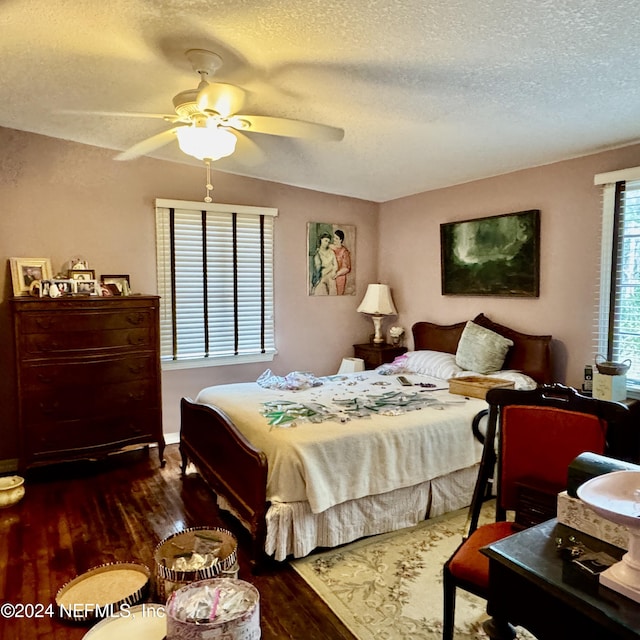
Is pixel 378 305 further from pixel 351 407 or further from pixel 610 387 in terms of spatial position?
pixel 610 387

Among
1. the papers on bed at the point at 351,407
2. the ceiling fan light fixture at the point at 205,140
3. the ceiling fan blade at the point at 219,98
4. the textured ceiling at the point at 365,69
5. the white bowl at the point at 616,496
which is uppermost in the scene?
the textured ceiling at the point at 365,69

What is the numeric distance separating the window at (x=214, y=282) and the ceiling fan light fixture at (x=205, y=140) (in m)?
2.08

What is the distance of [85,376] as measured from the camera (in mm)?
3510

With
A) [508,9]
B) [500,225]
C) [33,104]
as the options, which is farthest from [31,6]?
[500,225]

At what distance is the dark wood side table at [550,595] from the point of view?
0.96m

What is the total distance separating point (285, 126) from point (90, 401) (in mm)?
2534

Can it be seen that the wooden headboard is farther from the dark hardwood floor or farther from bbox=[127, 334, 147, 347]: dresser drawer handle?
bbox=[127, 334, 147, 347]: dresser drawer handle

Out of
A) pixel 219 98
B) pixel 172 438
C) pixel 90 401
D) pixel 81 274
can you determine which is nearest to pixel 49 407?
pixel 90 401

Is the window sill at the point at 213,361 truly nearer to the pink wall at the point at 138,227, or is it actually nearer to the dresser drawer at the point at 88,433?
the pink wall at the point at 138,227

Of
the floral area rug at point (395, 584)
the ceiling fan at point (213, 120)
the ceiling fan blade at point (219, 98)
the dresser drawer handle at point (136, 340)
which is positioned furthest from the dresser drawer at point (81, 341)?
the floral area rug at point (395, 584)

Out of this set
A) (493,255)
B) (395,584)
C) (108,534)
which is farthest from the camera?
(493,255)

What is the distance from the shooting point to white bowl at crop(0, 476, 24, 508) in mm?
3105

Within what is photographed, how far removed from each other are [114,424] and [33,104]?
2375mm

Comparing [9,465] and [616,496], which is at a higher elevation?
[616,496]
